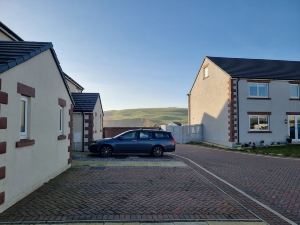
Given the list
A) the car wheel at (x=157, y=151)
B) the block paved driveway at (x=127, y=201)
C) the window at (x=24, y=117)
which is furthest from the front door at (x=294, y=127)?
the window at (x=24, y=117)

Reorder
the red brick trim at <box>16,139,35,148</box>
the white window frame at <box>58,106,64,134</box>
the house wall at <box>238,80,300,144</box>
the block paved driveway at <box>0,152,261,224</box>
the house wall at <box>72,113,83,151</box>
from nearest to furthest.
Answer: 1. the block paved driveway at <box>0,152,261,224</box>
2. the red brick trim at <box>16,139,35,148</box>
3. the white window frame at <box>58,106,64,134</box>
4. the house wall at <box>72,113,83,151</box>
5. the house wall at <box>238,80,300,144</box>

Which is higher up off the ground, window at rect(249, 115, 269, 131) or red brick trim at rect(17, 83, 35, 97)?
red brick trim at rect(17, 83, 35, 97)

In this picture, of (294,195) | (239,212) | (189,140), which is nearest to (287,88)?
(189,140)

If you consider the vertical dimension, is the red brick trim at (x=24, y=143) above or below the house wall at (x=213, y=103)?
below

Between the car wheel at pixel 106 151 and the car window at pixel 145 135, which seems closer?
the car wheel at pixel 106 151

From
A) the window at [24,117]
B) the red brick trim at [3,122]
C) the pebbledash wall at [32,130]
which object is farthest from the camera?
the window at [24,117]

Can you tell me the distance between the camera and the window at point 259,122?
28.7m

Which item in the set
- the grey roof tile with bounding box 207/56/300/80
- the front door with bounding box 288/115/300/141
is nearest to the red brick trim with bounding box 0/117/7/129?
the grey roof tile with bounding box 207/56/300/80

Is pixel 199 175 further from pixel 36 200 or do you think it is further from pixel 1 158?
pixel 1 158

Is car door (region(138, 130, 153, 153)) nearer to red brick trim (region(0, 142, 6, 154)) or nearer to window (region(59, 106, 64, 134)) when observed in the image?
window (region(59, 106, 64, 134))

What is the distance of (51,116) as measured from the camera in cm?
1144

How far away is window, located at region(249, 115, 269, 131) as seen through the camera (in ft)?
94.0

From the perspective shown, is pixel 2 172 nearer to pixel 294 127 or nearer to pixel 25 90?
pixel 25 90

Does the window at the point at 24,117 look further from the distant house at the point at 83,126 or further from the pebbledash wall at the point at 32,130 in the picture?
the distant house at the point at 83,126
